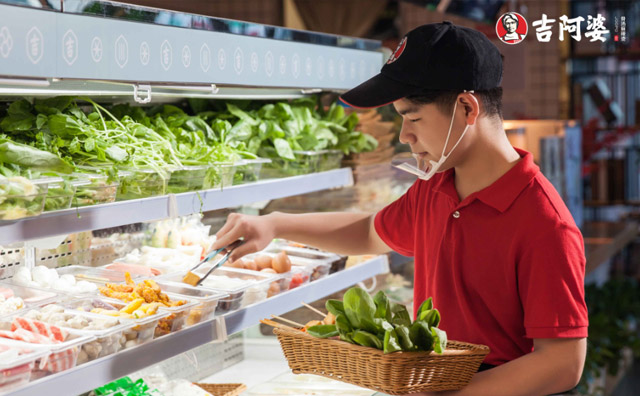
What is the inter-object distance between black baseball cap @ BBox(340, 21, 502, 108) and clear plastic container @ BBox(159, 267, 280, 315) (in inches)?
32.5

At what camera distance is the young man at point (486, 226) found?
78.7 inches

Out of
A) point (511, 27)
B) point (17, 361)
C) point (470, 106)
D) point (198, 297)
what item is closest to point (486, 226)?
point (470, 106)

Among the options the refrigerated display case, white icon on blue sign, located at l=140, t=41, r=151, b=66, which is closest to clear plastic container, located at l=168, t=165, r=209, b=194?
the refrigerated display case

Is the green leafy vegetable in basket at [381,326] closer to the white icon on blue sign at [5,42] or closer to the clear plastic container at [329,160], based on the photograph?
the white icon on blue sign at [5,42]

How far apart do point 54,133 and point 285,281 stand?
104 centimetres

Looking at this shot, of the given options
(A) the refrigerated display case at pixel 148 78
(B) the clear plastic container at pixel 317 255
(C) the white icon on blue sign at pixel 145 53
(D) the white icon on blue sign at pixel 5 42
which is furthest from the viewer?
(B) the clear plastic container at pixel 317 255

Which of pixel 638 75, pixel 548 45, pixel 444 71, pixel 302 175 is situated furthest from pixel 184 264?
pixel 638 75

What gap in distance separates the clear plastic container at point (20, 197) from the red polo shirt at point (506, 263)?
1.12 metres

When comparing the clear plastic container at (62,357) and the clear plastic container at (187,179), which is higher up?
the clear plastic container at (187,179)

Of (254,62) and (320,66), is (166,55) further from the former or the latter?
(320,66)

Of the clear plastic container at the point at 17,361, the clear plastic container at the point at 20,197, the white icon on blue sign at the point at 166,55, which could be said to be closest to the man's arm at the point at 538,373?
the clear plastic container at the point at 17,361

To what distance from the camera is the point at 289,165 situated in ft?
10.3

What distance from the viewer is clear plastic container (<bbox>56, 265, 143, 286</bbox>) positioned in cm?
261

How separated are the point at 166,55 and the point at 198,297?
2.50 ft
